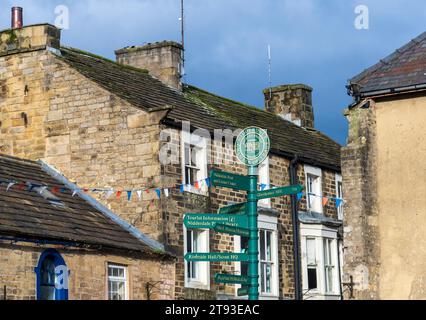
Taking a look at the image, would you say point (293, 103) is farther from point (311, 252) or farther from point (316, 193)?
point (311, 252)

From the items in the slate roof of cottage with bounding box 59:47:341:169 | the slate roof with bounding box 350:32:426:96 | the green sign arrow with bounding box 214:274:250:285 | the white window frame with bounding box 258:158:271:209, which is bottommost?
the green sign arrow with bounding box 214:274:250:285

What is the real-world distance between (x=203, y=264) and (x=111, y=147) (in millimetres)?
3921

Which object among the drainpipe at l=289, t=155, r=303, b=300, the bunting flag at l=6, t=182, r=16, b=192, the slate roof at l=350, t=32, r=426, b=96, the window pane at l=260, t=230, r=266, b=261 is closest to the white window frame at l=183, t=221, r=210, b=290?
the window pane at l=260, t=230, r=266, b=261

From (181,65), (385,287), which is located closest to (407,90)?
(385,287)

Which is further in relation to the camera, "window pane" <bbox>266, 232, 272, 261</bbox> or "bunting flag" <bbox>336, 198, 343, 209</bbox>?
"bunting flag" <bbox>336, 198, 343, 209</bbox>

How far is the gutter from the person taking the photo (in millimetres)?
25594

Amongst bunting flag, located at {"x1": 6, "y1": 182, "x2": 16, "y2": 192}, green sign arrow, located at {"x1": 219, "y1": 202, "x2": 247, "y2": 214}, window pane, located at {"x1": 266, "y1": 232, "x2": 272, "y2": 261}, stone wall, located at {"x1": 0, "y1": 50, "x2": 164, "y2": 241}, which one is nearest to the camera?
green sign arrow, located at {"x1": 219, "y1": 202, "x2": 247, "y2": 214}

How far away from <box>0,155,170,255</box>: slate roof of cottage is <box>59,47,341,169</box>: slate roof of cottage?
3064mm

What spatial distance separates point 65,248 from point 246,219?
7.89 metres

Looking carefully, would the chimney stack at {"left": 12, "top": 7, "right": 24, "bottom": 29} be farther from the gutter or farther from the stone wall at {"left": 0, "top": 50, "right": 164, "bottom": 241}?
the gutter

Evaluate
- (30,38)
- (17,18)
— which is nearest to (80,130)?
(30,38)

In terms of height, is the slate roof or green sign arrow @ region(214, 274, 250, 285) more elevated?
the slate roof

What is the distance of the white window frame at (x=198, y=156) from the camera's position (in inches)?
1064

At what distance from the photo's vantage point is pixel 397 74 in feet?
67.7
